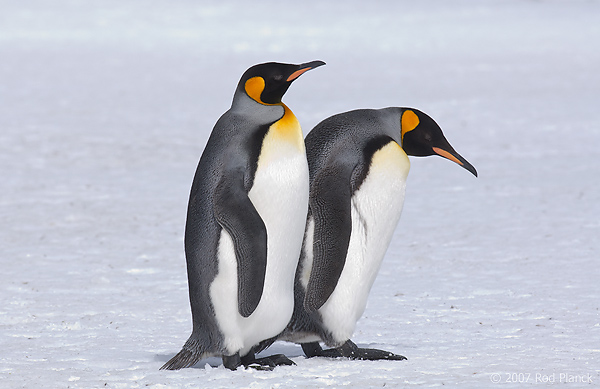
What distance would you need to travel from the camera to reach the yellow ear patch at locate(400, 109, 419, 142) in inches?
129

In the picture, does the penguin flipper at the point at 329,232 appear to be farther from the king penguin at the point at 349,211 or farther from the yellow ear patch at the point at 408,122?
the yellow ear patch at the point at 408,122

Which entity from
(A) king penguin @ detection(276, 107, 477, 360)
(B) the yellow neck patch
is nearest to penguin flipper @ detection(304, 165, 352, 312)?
(A) king penguin @ detection(276, 107, 477, 360)

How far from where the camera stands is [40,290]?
15.3ft

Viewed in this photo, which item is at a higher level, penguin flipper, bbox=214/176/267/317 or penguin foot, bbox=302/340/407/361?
penguin flipper, bbox=214/176/267/317

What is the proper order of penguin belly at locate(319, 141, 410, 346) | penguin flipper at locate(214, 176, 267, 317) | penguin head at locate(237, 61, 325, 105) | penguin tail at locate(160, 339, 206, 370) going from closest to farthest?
penguin flipper at locate(214, 176, 267, 317) < penguin head at locate(237, 61, 325, 105) < penguin tail at locate(160, 339, 206, 370) < penguin belly at locate(319, 141, 410, 346)

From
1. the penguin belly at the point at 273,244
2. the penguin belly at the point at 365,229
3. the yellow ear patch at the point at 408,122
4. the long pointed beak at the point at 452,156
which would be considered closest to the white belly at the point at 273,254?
the penguin belly at the point at 273,244

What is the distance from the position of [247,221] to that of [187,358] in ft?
1.94

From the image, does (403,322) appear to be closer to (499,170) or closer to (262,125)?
→ (262,125)

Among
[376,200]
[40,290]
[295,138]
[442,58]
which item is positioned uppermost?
[442,58]

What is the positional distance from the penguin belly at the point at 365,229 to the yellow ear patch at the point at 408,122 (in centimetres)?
10

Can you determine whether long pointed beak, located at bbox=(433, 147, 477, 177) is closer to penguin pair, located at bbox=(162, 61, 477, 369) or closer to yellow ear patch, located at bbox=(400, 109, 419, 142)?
penguin pair, located at bbox=(162, 61, 477, 369)

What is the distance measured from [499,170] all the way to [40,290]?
18.1 ft

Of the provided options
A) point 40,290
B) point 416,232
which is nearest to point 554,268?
point 416,232

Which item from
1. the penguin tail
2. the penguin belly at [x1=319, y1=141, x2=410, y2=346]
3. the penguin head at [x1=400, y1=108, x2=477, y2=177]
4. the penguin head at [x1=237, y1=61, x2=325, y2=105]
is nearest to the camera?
the penguin head at [x1=237, y1=61, x2=325, y2=105]
